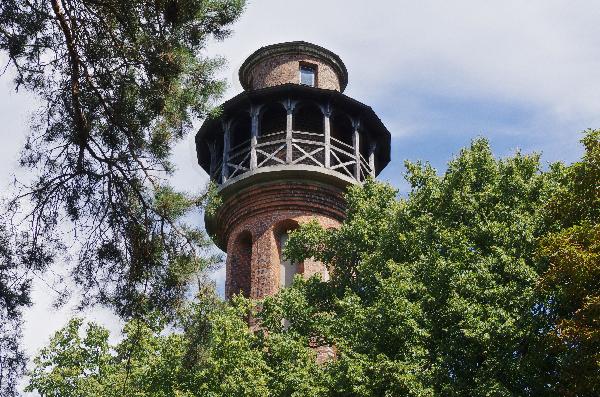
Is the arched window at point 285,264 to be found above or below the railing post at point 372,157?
below

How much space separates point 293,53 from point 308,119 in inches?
123

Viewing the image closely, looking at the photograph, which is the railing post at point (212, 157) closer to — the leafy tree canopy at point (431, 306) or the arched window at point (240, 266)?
the arched window at point (240, 266)

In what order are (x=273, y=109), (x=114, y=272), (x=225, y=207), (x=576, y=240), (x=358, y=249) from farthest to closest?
(x=273, y=109)
(x=225, y=207)
(x=358, y=249)
(x=576, y=240)
(x=114, y=272)

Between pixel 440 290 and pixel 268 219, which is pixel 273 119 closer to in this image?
pixel 268 219

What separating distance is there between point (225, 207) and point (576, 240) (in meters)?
11.7

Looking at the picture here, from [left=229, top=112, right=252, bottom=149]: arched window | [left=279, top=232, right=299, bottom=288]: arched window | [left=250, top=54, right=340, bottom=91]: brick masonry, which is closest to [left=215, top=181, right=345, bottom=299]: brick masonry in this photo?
[left=279, top=232, right=299, bottom=288]: arched window

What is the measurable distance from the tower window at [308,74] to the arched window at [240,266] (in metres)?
5.68

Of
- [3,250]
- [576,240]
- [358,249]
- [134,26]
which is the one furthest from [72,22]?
[358,249]

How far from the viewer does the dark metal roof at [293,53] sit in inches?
1008

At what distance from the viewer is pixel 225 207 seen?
72.5ft

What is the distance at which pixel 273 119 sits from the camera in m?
23.6

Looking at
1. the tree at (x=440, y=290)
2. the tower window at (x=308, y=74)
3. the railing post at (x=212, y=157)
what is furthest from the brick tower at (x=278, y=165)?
the tree at (x=440, y=290)

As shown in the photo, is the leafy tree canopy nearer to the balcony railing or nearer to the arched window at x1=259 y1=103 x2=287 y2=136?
the balcony railing

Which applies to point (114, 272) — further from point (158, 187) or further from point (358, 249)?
point (358, 249)
